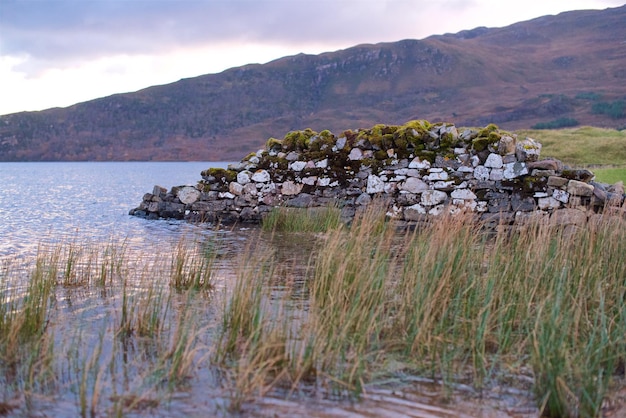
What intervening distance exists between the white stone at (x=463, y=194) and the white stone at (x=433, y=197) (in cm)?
22

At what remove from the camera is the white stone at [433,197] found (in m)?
14.4

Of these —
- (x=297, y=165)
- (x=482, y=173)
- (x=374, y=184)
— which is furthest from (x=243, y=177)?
(x=482, y=173)

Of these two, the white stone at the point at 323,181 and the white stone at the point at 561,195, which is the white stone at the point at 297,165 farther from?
the white stone at the point at 561,195

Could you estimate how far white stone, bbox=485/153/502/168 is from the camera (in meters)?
14.0

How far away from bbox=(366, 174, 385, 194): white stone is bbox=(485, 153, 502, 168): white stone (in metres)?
2.49

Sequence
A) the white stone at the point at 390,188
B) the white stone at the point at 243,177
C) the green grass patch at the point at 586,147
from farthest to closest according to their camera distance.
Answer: the green grass patch at the point at 586,147
the white stone at the point at 243,177
the white stone at the point at 390,188

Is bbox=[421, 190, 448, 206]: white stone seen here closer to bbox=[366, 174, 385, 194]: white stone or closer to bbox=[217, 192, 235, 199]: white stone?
bbox=[366, 174, 385, 194]: white stone

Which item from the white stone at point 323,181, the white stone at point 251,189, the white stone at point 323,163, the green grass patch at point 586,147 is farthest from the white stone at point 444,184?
the green grass patch at point 586,147

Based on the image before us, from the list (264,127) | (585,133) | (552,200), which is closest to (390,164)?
(552,200)

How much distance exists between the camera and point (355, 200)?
1524 cm

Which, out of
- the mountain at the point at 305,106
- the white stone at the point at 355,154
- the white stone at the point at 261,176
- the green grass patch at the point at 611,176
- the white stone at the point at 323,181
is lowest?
the green grass patch at the point at 611,176

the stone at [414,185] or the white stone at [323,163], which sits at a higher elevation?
the white stone at [323,163]

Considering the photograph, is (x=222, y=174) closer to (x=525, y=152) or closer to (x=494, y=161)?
(x=494, y=161)

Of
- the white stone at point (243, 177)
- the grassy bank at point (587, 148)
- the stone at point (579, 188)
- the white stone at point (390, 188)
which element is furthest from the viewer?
the grassy bank at point (587, 148)
